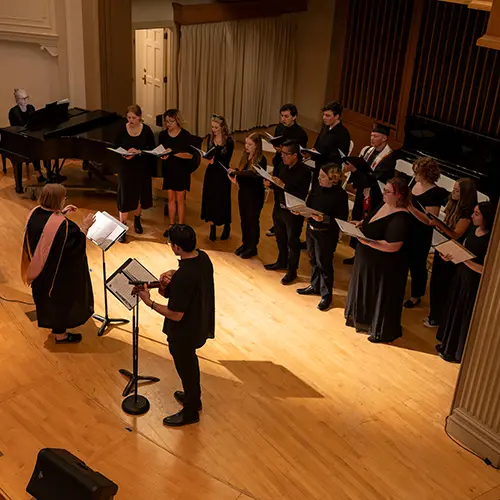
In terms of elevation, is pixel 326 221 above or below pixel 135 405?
above

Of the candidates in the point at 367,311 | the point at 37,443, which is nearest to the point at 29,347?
the point at 37,443

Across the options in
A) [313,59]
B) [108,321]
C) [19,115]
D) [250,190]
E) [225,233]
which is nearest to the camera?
[108,321]

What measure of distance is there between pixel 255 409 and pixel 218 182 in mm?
2907

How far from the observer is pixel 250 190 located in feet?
23.3

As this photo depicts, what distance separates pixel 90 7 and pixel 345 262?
477cm

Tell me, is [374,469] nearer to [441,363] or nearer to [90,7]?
[441,363]

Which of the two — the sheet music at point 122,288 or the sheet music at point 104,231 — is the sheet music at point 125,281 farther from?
the sheet music at point 104,231

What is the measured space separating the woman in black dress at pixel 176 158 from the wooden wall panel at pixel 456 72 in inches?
152

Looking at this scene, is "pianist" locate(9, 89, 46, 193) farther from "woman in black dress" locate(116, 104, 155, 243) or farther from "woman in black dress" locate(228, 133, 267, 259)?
"woman in black dress" locate(228, 133, 267, 259)

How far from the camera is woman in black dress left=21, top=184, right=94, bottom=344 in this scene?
5.26m

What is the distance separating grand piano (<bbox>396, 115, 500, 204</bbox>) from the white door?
397 centimetres

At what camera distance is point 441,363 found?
5.84 meters

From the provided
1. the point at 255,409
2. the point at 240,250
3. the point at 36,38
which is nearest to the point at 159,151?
the point at 240,250

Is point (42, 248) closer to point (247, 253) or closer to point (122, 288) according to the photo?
point (122, 288)
